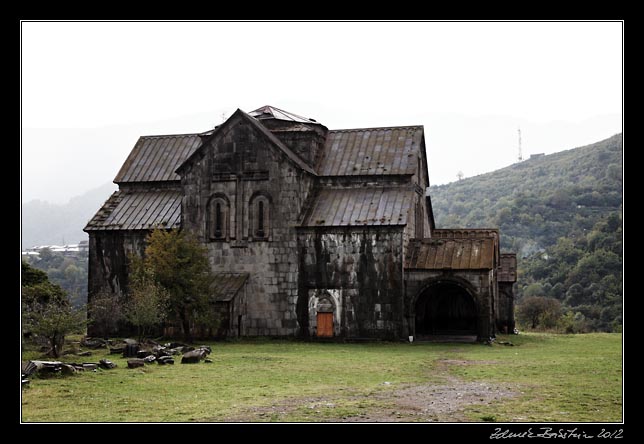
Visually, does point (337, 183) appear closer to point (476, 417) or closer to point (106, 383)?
point (106, 383)

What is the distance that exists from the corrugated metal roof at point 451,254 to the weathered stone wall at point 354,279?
46.3 inches

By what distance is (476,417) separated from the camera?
56.1 ft

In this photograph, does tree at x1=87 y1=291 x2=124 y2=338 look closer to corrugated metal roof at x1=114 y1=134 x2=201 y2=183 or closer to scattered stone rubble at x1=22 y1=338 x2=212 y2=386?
scattered stone rubble at x1=22 y1=338 x2=212 y2=386

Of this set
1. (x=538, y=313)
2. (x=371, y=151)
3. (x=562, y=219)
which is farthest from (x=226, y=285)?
(x=562, y=219)

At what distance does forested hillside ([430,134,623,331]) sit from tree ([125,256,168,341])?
34.8 meters

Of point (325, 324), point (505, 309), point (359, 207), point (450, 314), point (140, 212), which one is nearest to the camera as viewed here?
point (325, 324)

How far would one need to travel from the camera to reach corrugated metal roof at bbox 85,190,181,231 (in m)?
43.4

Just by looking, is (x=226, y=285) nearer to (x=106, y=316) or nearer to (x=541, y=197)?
(x=106, y=316)

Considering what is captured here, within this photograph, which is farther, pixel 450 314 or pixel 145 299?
pixel 450 314

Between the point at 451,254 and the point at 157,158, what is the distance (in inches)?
711

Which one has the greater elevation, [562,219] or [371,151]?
[371,151]

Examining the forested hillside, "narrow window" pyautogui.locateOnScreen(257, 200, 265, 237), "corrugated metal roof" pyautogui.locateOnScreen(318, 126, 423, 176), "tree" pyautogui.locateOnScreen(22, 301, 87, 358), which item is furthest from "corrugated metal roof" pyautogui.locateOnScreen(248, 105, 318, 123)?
the forested hillside

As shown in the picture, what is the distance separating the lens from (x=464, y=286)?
125 ft

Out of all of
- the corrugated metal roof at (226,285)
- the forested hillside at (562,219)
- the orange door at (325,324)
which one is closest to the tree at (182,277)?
the corrugated metal roof at (226,285)
